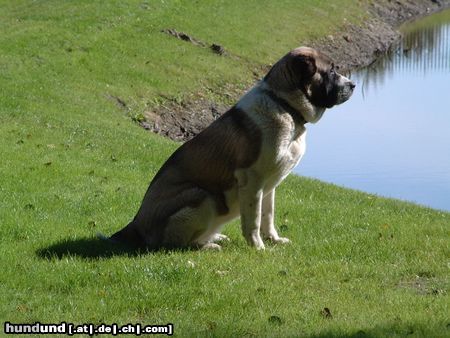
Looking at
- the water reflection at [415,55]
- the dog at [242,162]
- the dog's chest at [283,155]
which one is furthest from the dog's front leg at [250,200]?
the water reflection at [415,55]

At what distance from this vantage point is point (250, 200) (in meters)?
9.78

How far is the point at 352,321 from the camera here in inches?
293

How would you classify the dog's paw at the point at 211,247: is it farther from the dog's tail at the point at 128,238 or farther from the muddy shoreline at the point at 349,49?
the muddy shoreline at the point at 349,49

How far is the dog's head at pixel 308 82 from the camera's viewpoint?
9.84 meters

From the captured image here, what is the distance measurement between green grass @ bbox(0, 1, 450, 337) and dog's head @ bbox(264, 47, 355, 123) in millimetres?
1535

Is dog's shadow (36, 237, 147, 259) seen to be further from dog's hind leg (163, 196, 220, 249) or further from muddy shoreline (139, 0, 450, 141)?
muddy shoreline (139, 0, 450, 141)

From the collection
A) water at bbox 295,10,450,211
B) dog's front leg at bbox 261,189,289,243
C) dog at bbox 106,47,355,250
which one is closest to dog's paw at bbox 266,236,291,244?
dog's front leg at bbox 261,189,289,243

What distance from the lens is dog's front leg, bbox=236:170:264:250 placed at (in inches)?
383

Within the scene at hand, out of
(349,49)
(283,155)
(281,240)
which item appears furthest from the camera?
(349,49)

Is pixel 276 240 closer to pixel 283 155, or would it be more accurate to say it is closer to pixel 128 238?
pixel 283 155

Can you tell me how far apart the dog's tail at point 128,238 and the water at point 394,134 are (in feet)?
34.1

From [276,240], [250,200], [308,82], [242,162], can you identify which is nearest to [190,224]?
[250,200]

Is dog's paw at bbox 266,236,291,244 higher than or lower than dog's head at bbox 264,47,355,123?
lower

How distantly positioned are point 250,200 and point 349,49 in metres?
27.9
